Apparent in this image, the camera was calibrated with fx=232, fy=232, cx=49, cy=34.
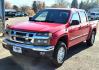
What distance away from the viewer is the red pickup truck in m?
6.81

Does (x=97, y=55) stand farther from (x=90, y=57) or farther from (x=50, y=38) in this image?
(x=50, y=38)

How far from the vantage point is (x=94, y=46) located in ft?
36.4

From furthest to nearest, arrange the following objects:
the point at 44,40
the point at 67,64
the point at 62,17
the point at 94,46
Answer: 1. the point at 94,46
2. the point at 62,17
3. the point at 67,64
4. the point at 44,40

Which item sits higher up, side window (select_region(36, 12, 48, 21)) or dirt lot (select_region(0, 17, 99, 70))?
side window (select_region(36, 12, 48, 21))

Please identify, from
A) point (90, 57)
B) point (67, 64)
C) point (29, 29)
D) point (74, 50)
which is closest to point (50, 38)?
point (29, 29)

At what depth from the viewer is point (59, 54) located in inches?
291

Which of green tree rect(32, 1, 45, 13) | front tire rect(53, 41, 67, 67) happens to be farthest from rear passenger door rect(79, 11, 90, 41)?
green tree rect(32, 1, 45, 13)

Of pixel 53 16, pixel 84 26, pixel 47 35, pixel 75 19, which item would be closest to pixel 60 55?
pixel 47 35

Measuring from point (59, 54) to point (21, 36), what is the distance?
1345 millimetres

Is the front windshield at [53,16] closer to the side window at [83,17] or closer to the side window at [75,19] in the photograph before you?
the side window at [75,19]

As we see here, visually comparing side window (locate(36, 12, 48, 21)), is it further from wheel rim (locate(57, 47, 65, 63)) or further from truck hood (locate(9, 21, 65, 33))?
wheel rim (locate(57, 47, 65, 63))

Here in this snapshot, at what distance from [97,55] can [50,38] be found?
306 centimetres

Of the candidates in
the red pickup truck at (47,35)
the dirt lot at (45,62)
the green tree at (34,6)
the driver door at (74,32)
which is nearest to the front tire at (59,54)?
the red pickup truck at (47,35)

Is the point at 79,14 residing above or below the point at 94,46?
above
